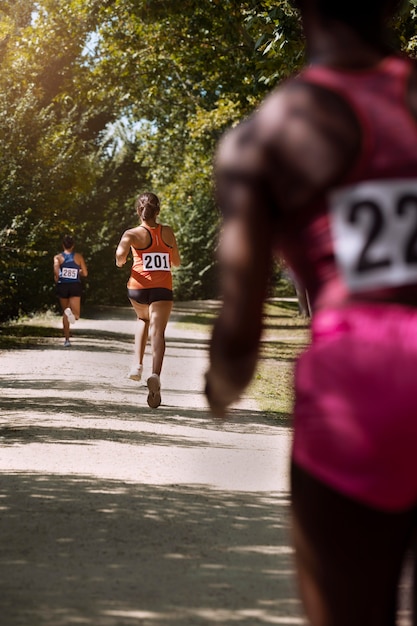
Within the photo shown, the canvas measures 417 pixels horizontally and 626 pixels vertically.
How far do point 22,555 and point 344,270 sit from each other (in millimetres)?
3882

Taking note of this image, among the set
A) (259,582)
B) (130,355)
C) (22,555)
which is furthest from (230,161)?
(130,355)

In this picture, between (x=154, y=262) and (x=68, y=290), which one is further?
(x=68, y=290)

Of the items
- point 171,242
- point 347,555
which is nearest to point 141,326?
point 171,242

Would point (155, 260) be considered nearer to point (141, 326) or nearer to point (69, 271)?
point (141, 326)

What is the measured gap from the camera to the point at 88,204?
37.3 m

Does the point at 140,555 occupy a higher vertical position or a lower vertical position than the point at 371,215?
lower

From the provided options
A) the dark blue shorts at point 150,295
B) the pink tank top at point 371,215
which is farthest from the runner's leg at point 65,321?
the pink tank top at point 371,215

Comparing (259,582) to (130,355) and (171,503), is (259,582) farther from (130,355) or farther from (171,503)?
(130,355)

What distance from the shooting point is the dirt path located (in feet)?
16.3

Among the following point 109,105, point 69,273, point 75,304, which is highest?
point 109,105

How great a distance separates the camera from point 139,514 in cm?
675

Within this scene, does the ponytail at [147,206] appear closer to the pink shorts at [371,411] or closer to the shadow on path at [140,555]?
the shadow on path at [140,555]

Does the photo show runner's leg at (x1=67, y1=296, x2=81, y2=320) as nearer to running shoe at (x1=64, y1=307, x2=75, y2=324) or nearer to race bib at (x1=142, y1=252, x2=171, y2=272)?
running shoe at (x1=64, y1=307, x2=75, y2=324)

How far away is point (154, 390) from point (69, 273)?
10465 mm
